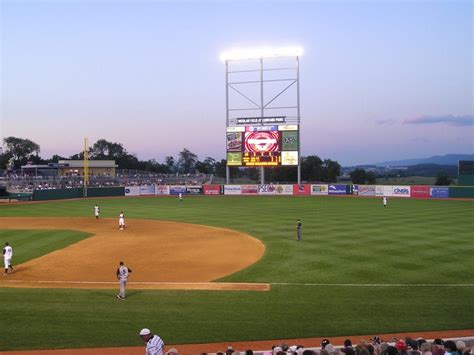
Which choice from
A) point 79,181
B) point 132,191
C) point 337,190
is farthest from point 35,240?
point 79,181


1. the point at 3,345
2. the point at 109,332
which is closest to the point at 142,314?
the point at 109,332

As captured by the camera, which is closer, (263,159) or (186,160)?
(263,159)

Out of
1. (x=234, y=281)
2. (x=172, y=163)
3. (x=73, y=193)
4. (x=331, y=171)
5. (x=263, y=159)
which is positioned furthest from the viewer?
(x=172, y=163)

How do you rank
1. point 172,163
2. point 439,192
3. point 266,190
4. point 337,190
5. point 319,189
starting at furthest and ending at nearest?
point 172,163, point 266,190, point 319,189, point 337,190, point 439,192

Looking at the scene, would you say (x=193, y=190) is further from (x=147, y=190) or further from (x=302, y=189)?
(x=302, y=189)

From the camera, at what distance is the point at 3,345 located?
10.7 metres

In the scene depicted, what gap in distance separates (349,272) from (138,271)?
903cm

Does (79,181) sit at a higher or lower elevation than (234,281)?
higher

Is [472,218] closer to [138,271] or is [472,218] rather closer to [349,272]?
[349,272]

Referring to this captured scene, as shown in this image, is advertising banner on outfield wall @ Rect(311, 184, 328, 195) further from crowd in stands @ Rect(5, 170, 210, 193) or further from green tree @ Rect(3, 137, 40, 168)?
green tree @ Rect(3, 137, 40, 168)

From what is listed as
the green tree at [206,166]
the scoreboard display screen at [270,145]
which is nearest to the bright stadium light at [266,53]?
the scoreboard display screen at [270,145]

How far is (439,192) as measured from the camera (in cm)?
5528

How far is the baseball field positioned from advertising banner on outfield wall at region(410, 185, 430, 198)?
22997 millimetres

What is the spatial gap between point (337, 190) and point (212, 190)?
18.5 meters
